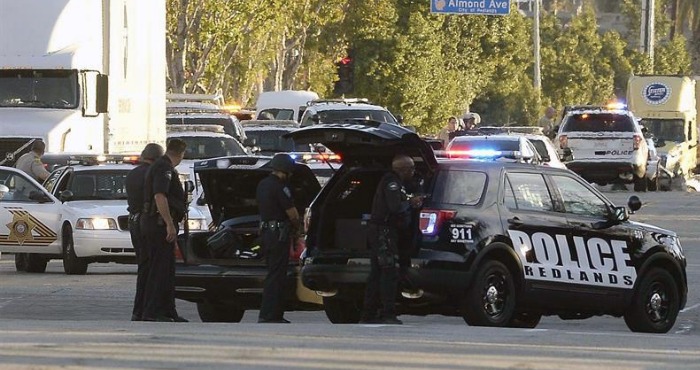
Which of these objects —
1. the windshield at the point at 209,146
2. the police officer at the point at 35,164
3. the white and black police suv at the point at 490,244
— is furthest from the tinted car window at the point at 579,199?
the windshield at the point at 209,146

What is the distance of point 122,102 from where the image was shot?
100 ft

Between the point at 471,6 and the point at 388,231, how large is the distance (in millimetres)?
→ 44997

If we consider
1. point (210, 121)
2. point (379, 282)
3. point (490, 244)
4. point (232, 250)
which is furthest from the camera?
point (210, 121)

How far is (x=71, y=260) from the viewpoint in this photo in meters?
23.0

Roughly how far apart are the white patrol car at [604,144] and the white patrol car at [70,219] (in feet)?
60.9

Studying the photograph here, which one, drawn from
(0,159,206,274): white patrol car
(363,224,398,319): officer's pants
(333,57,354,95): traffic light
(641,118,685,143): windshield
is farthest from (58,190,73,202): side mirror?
(333,57,354,95): traffic light

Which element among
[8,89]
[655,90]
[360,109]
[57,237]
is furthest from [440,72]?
[57,237]

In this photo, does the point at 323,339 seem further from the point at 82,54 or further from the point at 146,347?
the point at 82,54

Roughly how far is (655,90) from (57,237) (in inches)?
1308

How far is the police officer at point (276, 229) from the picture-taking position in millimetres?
15930

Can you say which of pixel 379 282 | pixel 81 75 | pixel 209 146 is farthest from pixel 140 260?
pixel 209 146

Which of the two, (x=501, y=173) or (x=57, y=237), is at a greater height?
(x=501, y=173)

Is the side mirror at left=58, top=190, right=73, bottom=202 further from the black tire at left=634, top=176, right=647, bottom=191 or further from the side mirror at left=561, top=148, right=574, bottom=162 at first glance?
the black tire at left=634, top=176, right=647, bottom=191

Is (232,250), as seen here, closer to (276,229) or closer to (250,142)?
(276,229)
